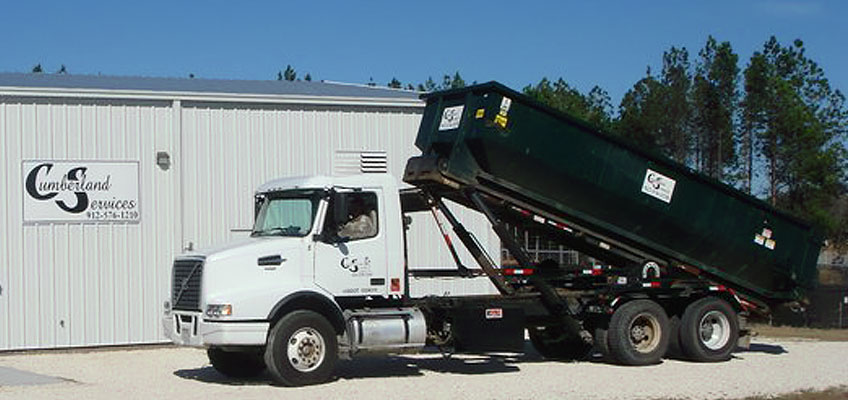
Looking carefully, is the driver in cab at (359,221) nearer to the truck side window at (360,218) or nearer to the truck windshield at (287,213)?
the truck side window at (360,218)

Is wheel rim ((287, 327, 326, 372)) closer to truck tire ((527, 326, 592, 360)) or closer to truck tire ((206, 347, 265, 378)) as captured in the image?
truck tire ((206, 347, 265, 378))

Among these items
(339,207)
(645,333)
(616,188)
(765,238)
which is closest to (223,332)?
(339,207)

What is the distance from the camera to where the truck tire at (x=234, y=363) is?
17469 millimetres

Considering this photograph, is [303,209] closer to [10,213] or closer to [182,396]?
[182,396]

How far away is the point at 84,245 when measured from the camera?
22844mm

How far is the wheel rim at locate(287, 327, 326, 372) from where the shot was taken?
15.9 m

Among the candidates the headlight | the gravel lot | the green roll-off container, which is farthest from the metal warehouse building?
the headlight

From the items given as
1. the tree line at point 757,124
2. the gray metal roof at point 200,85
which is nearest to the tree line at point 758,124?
the tree line at point 757,124

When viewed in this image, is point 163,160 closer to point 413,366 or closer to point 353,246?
point 413,366

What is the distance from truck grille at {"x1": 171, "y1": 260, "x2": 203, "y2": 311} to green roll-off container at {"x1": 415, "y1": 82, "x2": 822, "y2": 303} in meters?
3.86

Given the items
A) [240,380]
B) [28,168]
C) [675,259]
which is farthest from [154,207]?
[675,259]

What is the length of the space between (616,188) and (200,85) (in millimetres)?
A: 14034

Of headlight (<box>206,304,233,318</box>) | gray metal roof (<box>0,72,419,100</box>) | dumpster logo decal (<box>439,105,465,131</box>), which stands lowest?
headlight (<box>206,304,233,318</box>)

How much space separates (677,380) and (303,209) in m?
5.82
